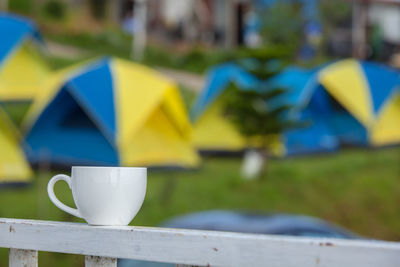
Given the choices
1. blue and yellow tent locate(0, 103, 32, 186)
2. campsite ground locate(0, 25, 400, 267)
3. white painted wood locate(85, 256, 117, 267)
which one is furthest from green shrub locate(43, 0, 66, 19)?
white painted wood locate(85, 256, 117, 267)

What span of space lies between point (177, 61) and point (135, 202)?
75.2 ft

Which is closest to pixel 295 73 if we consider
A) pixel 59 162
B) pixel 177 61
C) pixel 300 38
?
pixel 59 162

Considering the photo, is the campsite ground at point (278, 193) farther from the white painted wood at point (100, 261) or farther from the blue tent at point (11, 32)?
the white painted wood at point (100, 261)

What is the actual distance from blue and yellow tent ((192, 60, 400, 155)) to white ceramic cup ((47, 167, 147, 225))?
12422 mm

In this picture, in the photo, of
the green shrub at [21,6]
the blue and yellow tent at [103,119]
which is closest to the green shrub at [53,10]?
the green shrub at [21,6]

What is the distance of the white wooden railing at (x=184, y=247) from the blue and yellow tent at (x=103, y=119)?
9.39 m

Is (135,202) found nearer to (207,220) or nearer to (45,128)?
(207,220)

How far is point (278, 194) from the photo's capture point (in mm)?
10625

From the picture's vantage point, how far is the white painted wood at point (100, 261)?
1.26 metres

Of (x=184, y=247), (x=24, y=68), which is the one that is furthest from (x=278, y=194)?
(x=184, y=247)

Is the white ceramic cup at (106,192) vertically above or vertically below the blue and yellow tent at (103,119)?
below

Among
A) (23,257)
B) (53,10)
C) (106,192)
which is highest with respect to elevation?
(53,10)

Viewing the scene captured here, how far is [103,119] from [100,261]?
9697 millimetres

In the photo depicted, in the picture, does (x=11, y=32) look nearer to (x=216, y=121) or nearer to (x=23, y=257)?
(x=216, y=121)
